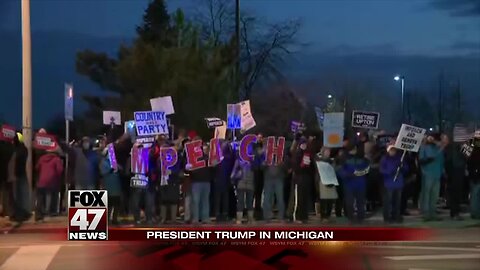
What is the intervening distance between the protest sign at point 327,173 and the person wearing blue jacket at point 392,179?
1.15ft

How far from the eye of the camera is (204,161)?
5848 mm

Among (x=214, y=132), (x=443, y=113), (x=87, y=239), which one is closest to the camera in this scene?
(x=87, y=239)

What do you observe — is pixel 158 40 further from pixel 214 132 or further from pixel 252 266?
pixel 252 266

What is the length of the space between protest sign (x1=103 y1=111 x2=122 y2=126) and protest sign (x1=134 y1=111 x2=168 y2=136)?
3.8 inches

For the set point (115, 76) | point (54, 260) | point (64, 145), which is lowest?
point (54, 260)

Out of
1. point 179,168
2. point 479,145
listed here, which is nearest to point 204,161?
point 179,168

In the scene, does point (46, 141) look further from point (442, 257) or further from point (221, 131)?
point (442, 257)

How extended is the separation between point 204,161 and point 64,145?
68.4 inches

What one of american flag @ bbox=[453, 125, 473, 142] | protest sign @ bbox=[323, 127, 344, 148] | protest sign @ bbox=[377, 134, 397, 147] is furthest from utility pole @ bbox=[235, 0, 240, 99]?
american flag @ bbox=[453, 125, 473, 142]

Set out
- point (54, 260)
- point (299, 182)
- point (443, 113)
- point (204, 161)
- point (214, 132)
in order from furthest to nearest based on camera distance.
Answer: point (299, 182)
point (204, 161)
point (54, 260)
point (443, 113)
point (214, 132)

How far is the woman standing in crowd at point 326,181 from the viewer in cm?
462

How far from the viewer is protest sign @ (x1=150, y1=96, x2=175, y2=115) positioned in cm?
388

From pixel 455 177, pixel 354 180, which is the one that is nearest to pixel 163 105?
pixel 354 180

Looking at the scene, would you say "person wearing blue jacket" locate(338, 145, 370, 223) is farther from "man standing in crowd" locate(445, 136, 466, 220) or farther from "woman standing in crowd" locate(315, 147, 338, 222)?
"man standing in crowd" locate(445, 136, 466, 220)
